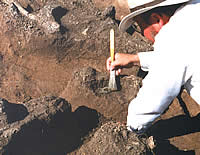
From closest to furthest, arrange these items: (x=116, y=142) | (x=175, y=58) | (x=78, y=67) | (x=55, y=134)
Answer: (x=175, y=58), (x=116, y=142), (x=55, y=134), (x=78, y=67)

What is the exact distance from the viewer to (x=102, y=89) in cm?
247

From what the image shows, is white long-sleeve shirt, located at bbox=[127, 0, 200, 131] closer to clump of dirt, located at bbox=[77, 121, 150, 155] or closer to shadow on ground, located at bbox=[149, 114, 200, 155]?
clump of dirt, located at bbox=[77, 121, 150, 155]

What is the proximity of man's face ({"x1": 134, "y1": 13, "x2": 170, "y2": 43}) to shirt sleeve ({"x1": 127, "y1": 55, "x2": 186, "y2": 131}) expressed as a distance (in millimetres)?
211

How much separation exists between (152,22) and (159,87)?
1.32 ft

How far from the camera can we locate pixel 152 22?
128 cm

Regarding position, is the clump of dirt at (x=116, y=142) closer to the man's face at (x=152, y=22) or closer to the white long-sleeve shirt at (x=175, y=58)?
the white long-sleeve shirt at (x=175, y=58)

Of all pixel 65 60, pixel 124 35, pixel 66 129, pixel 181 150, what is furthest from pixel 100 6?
pixel 181 150

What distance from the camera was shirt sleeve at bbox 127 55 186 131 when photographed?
114cm

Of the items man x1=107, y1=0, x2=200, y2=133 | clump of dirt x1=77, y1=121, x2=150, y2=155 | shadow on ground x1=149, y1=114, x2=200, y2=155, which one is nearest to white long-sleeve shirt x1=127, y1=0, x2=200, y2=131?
man x1=107, y1=0, x2=200, y2=133

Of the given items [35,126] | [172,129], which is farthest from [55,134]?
[172,129]

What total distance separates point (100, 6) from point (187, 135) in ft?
8.46

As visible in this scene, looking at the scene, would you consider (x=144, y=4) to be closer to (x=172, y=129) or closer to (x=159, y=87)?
(x=159, y=87)

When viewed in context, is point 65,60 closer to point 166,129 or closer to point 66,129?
point 66,129

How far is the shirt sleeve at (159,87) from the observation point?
3.74 feet
